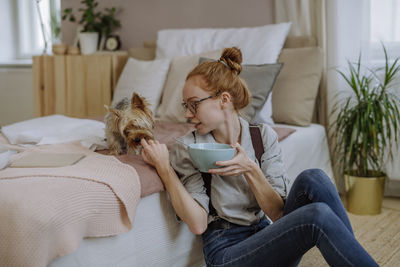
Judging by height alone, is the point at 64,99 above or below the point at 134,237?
above

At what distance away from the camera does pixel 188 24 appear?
3586mm

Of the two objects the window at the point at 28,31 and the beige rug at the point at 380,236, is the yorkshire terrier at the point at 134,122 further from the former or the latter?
the window at the point at 28,31

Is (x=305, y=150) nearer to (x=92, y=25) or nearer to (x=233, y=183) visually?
(x=233, y=183)

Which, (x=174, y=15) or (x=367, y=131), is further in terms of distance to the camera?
(x=174, y=15)

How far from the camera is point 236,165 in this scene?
136 centimetres

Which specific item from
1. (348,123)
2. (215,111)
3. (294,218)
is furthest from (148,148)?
(348,123)

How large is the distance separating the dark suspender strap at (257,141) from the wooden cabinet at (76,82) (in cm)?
213

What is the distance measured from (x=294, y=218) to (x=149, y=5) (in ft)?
9.54

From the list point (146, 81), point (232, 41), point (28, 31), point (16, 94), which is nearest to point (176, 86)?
point (146, 81)

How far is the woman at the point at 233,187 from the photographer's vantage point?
133 cm

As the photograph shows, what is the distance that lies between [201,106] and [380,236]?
137 cm

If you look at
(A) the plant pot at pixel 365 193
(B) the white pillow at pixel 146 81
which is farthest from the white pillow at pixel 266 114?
(B) the white pillow at pixel 146 81

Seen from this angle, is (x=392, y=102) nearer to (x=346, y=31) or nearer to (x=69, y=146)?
(x=346, y=31)

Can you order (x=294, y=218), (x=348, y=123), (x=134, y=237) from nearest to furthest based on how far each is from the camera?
1. (x=294, y=218)
2. (x=134, y=237)
3. (x=348, y=123)
